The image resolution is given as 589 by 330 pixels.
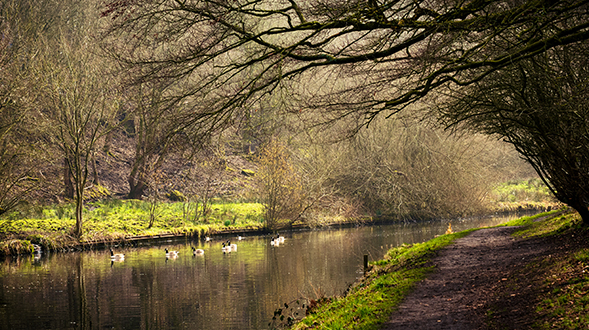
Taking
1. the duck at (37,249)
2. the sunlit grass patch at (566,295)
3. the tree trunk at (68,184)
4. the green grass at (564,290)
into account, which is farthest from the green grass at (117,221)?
the sunlit grass patch at (566,295)

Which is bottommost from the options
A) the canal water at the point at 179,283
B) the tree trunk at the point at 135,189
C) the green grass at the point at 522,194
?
the canal water at the point at 179,283

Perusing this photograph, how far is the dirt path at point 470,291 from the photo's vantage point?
24.8ft

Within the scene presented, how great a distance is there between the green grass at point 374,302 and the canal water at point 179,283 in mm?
1716

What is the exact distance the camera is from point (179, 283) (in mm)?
16406

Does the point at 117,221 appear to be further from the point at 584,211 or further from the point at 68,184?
the point at 584,211

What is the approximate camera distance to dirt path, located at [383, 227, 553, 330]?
7.55 meters

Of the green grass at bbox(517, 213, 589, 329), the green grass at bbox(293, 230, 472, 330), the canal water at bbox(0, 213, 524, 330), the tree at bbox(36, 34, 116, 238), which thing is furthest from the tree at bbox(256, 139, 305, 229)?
the green grass at bbox(517, 213, 589, 329)

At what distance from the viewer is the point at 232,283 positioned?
15992 millimetres

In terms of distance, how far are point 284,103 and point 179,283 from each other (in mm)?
8490

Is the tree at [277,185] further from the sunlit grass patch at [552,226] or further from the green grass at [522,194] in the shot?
the green grass at [522,194]

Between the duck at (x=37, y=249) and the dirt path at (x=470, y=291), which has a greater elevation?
the duck at (x=37, y=249)

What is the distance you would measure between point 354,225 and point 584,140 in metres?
21.6

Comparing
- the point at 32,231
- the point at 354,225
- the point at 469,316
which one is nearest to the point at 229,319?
the point at 469,316

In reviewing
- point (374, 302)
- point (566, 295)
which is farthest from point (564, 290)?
point (374, 302)
